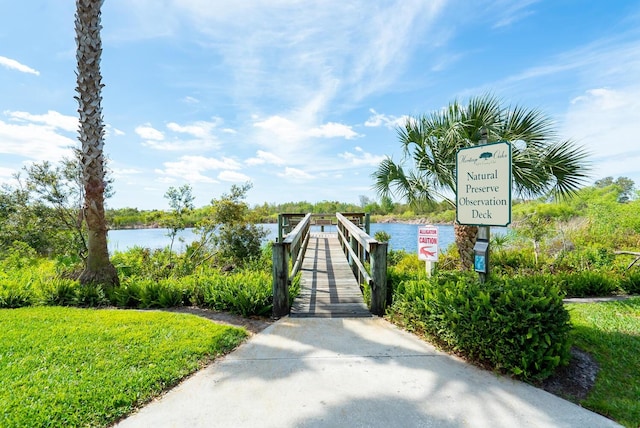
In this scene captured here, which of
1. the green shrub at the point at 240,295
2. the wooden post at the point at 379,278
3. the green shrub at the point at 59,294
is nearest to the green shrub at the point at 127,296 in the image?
the green shrub at the point at 59,294

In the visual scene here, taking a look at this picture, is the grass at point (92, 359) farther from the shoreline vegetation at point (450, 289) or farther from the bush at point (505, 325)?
the bush at point (505, 325)

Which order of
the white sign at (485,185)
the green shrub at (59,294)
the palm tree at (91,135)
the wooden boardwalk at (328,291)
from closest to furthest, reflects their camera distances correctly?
the white sign at (485,185) < the wooden boardwalk at (328,291) < the green shrub at (59,294) < the palm tree at (91,135)

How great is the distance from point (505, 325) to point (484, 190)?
4.51ft

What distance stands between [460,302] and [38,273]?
7.27m

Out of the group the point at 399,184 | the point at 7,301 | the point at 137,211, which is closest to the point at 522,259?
the point at 399,184

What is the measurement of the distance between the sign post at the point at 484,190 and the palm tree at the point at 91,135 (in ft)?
18.2

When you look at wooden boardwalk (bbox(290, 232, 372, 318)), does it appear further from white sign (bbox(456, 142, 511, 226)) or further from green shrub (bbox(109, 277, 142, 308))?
green shrub (bbox(109, 277, 142, 308))

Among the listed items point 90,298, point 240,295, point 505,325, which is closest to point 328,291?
point 240,295

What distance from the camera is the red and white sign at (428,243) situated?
16.0 feet

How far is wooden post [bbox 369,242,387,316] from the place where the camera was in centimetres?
418

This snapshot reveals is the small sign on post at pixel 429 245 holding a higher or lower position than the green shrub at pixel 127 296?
higher

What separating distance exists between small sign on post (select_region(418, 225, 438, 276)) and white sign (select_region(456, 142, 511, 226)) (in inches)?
54.9

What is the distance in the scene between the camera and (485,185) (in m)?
3.29

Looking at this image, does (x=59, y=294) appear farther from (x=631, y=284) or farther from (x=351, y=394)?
(x=631, y=284)
